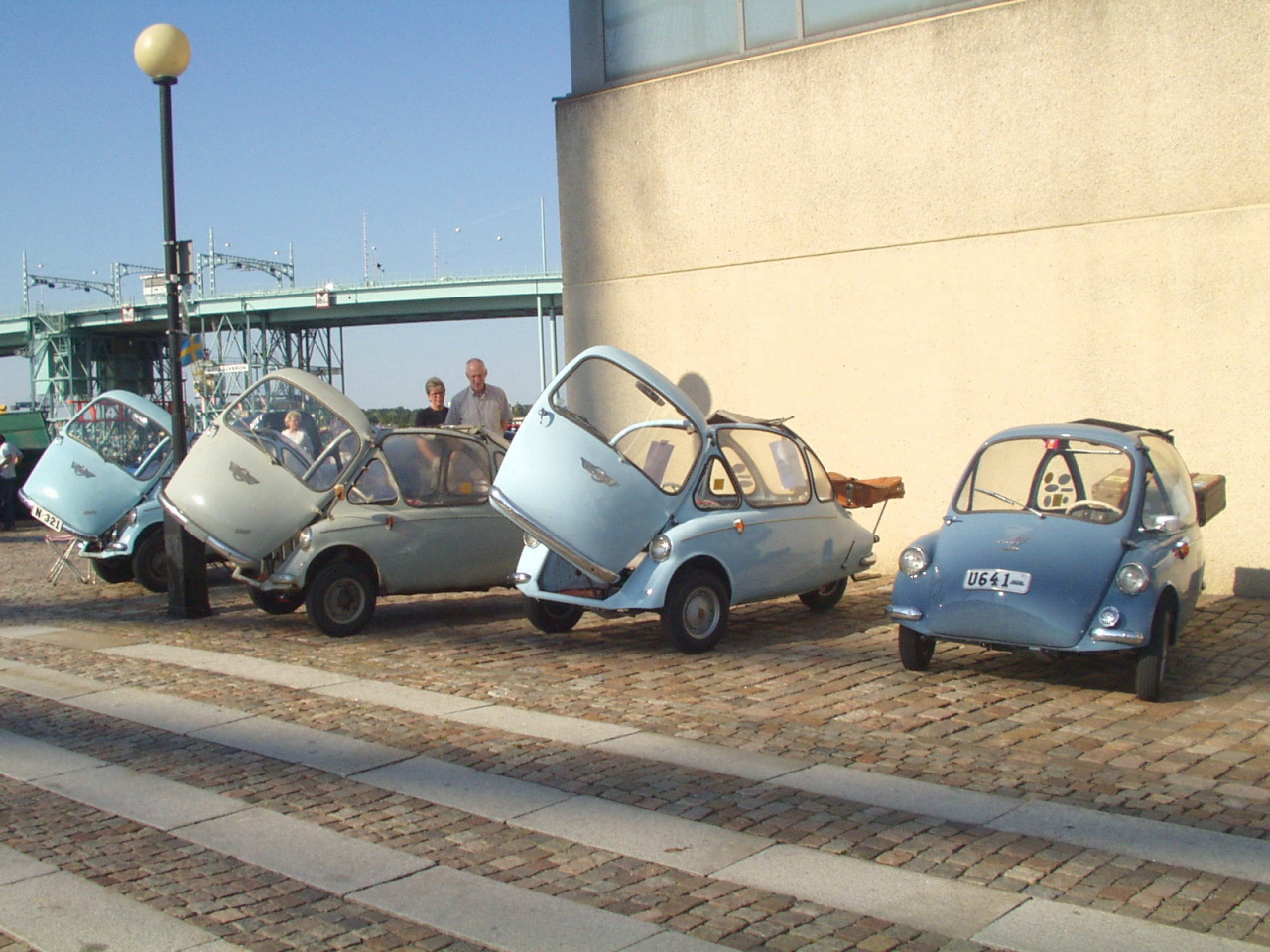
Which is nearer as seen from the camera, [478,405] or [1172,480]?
[1172,480]

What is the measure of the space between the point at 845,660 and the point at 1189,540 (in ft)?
7.71

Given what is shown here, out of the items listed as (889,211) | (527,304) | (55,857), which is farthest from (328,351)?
(55,857)

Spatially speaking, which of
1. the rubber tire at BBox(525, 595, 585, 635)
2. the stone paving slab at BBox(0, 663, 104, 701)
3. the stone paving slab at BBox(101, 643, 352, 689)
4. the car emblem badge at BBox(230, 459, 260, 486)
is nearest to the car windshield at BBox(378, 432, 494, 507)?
the car emblem badge at BBox(230, 459, 260, 486)

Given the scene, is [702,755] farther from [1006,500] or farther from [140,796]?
[1006,500]

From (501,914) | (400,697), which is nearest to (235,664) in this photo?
(400,697)

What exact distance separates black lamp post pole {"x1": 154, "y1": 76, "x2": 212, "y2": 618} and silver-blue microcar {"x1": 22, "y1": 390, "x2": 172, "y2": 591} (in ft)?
5.64

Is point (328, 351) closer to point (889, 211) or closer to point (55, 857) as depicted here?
point (889, 211)

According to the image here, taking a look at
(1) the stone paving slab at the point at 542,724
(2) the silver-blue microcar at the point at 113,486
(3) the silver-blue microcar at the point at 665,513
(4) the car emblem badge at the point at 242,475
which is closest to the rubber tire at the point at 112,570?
(2) the silver-blue microcar at the point at 113,486

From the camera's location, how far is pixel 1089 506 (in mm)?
7688

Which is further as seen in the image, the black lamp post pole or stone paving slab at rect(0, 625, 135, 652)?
the black lamp post pole

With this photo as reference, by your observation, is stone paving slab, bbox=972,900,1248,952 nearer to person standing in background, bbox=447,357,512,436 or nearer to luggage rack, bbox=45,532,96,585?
person standing in background, bbox=447,357,512,436

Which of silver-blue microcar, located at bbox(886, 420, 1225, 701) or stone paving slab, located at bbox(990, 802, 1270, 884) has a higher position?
silver-blue microcar, located at bbox(886, 420, 1225, 701)

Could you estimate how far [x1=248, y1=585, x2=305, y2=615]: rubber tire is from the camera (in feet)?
34.8

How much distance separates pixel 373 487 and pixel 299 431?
78 cm
